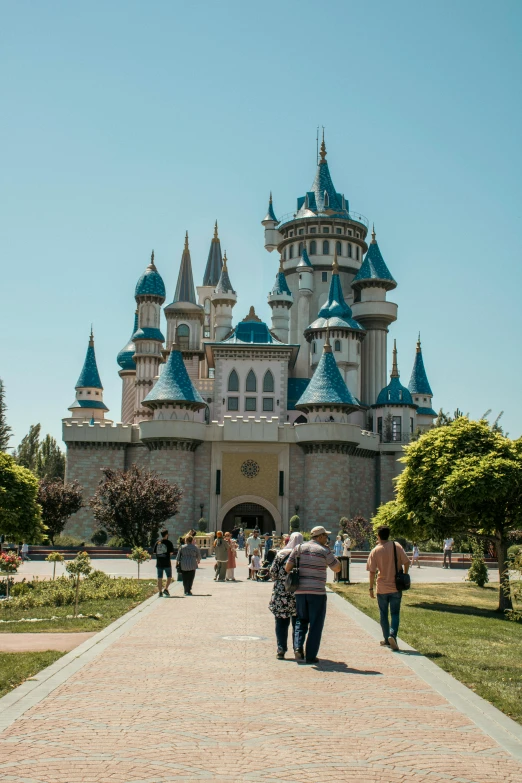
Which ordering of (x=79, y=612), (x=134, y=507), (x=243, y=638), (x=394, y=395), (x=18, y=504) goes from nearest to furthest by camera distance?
(x=243, y=638), (x=79, y=612), (x=18, y=504), (x=134, y=507), (x=394, y=395)

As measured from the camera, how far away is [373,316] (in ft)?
208

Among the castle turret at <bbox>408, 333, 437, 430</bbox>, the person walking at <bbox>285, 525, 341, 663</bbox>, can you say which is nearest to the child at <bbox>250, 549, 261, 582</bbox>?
the person walking at <bbox>285, 525, 341, 663</bbox>

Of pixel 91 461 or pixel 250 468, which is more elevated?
pixel 91 461

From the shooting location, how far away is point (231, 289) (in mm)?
67500

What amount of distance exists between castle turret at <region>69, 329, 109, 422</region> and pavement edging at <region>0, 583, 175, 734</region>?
2133 inches

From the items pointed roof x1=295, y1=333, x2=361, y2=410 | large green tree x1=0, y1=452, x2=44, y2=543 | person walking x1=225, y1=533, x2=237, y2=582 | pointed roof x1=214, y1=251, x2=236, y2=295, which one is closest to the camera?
large green tree x1=0, y1=452, x2=44, y2=543

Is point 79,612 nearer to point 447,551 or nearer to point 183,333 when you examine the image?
point 447,551

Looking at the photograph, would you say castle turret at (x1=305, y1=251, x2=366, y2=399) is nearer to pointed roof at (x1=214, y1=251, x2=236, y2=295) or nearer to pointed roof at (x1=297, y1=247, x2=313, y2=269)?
pointed roof at (x1=297, y1=247, x2=313, y2=269)

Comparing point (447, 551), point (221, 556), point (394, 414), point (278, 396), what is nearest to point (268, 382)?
point (278, 396)

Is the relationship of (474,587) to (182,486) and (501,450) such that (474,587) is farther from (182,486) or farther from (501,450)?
(182,486)

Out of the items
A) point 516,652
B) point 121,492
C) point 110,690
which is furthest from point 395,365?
point 110,690

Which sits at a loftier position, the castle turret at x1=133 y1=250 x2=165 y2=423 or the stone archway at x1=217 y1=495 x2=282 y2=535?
the castle turret at x1=133 y1=250 x2=165 y2=423

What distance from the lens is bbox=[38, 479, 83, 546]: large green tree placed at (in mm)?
44281

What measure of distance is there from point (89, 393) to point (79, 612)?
53292 millimetres
